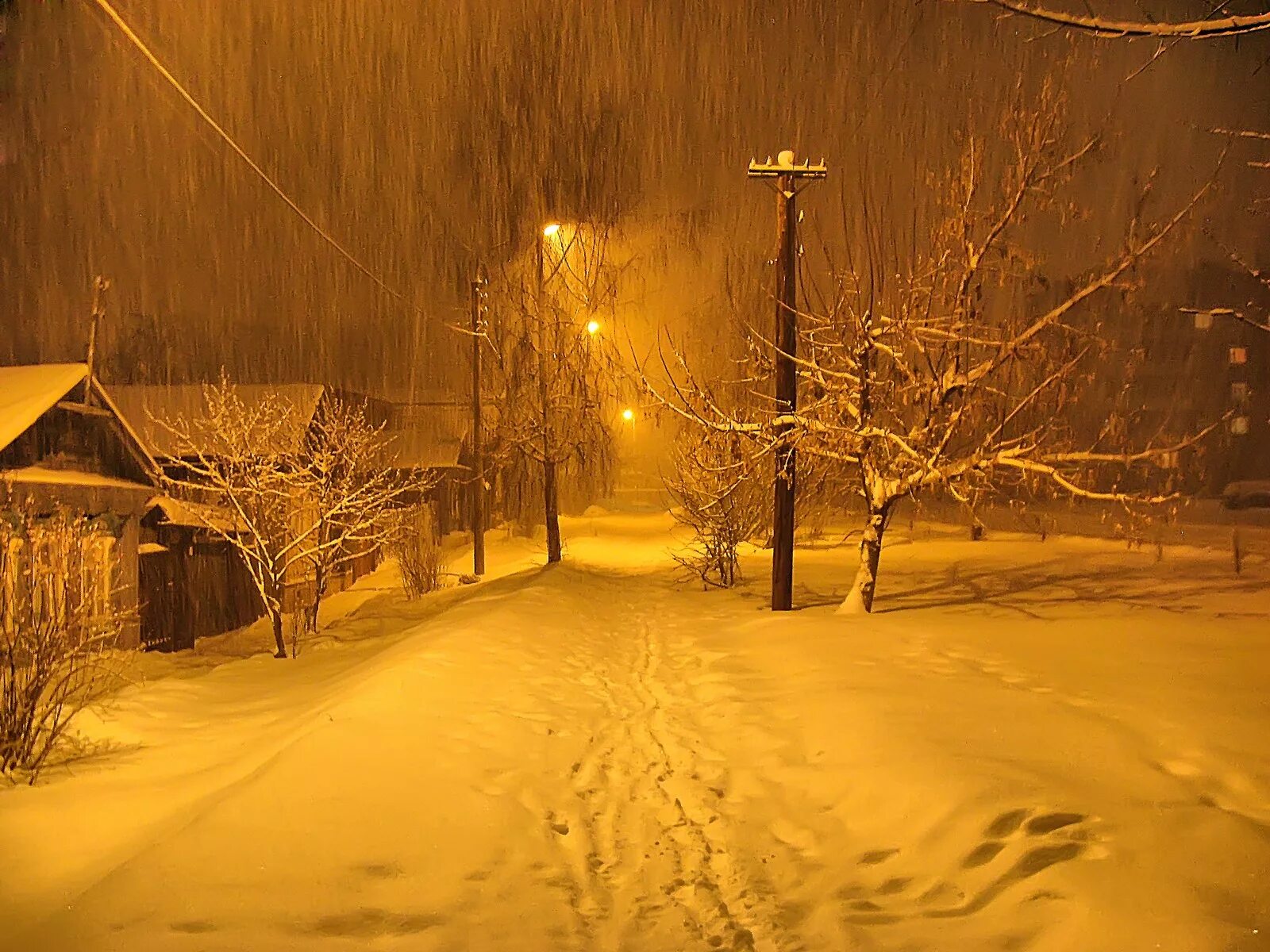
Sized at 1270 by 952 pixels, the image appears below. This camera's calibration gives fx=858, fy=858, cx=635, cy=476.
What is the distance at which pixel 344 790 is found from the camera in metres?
5.66

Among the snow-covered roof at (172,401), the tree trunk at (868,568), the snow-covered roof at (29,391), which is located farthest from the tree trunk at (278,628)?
the snow-covered roof at (172,401)

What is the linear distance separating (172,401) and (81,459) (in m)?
16.8

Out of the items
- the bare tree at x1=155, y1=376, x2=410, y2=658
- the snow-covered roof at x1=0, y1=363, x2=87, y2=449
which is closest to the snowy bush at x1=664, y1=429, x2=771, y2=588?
the bare tree at x1=155, y1=376, x2=410, y2=658

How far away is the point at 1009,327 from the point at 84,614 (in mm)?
11760

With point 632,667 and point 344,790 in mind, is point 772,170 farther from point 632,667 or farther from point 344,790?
point 344,790

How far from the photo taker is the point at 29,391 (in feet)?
50.6

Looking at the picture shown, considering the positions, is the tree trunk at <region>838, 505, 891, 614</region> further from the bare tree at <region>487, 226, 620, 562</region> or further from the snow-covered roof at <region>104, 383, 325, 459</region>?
the snow-covered roof at <region>104, 383, 325, 459</region>

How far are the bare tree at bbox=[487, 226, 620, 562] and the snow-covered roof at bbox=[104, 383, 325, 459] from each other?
6.40m

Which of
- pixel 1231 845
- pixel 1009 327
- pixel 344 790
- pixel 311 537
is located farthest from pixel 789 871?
pixel 311 537

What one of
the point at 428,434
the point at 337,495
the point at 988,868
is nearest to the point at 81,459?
the point at 337,495

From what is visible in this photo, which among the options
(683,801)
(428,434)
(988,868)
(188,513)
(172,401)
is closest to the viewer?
(988,868)

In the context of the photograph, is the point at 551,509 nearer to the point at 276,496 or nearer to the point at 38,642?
the point at 276,496

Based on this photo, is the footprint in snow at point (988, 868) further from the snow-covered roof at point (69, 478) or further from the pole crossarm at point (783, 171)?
the snow-covered roof at point (69, 478)

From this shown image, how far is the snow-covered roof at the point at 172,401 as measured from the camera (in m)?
27.3
